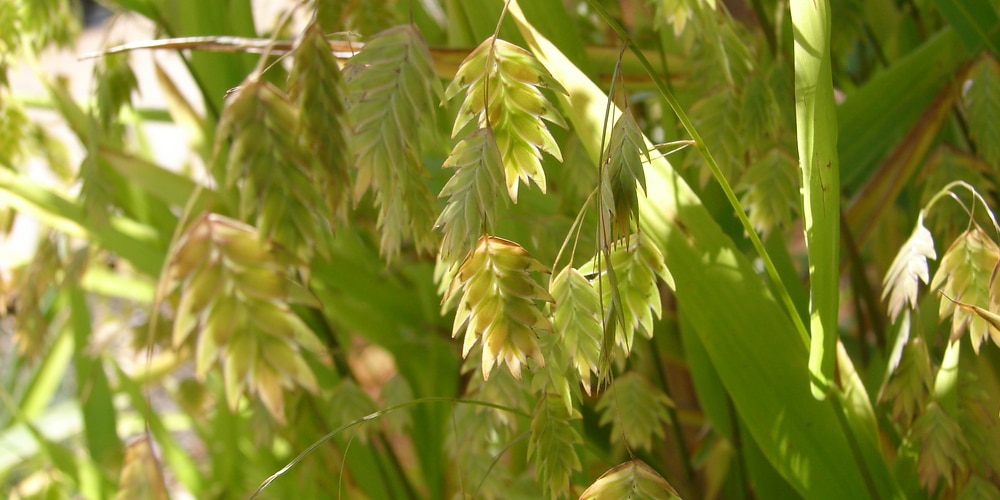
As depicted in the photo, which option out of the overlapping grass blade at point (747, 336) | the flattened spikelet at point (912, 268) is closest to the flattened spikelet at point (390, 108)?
the overlapping grass blade at point (747, 336)

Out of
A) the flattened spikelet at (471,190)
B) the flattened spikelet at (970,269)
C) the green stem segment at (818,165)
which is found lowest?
the flattened spikelet at (970,269)

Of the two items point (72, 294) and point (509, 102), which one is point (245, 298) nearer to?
point (509, 102)

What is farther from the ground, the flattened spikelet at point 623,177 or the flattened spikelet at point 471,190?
the flattened spikelet at point 471,190

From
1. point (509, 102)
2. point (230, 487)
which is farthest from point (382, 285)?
point (509, 102)

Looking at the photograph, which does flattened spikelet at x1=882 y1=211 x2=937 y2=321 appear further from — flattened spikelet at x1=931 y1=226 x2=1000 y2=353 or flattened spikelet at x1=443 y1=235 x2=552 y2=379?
flattened spikelet at x1=443 y1=235 x2=552 y2=379

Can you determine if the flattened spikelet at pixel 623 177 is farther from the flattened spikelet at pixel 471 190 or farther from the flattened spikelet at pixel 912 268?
the flattened spikelet at pixel 912 268

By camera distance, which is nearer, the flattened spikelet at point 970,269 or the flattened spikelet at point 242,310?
the flattened spikelet at point 242,310

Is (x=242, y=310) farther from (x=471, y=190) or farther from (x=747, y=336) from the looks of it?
(x=747, y=336)
